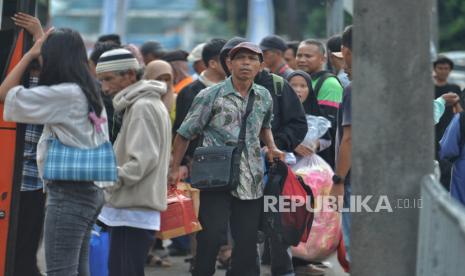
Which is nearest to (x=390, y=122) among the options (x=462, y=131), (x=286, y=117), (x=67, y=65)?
(x=67, y=65)

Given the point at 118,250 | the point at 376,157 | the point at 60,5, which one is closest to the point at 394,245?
the point at 376,157

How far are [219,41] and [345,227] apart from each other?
3.14 meters

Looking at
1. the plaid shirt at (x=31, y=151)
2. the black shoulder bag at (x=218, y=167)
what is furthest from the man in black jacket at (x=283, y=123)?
the plaid shirt at (x=31, y=151)

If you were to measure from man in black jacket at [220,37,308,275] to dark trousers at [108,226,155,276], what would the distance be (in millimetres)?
1470

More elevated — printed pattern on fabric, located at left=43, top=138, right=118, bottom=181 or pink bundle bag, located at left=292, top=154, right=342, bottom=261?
printed pattern on fabric, located at left=43, top=138, right=118, bottom=181

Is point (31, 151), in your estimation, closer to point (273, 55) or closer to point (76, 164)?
point (76, 164)

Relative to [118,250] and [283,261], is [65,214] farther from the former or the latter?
[283,261]

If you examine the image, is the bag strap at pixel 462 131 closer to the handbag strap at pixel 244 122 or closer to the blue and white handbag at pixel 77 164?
the handbag strap at pixel 244 122

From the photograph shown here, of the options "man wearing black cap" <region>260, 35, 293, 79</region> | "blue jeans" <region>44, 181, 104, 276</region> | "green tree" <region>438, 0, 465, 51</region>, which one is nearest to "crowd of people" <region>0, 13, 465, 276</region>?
"blue jeans" <region>44, 181, 104, 276</region>

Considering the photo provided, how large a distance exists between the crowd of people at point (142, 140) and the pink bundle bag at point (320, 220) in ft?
0.59

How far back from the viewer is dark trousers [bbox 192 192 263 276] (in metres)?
7.27

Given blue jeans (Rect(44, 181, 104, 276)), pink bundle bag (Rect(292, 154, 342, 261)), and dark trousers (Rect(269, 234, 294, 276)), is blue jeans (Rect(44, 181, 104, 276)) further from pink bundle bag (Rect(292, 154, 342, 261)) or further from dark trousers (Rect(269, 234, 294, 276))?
pink bundle bag (Rect(292, 154, 342, 261))

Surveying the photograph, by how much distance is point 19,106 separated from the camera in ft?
19.3

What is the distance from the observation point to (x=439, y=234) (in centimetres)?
480
